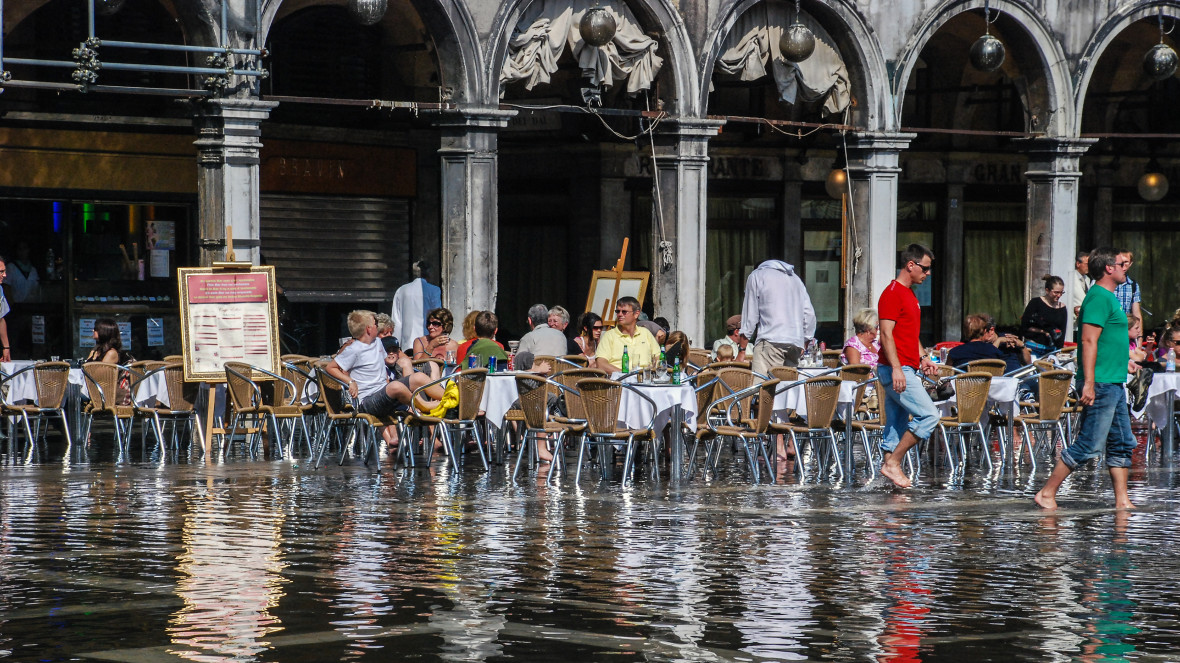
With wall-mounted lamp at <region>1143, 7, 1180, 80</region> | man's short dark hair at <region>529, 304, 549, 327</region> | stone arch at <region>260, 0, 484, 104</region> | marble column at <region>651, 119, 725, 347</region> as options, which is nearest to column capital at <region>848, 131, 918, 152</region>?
marble column at <region>651, 119, 725, 347</region>

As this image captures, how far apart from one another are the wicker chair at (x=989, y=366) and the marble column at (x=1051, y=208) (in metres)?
8.05

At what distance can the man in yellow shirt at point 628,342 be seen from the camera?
512 inches

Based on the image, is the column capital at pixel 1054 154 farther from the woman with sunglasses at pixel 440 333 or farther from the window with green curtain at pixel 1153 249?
the woman with sunglasses at pixel 440 333

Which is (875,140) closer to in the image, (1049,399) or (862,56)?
(862,56)

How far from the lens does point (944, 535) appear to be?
8.98 metres

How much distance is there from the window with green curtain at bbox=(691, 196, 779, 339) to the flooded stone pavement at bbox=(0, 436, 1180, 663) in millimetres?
12079

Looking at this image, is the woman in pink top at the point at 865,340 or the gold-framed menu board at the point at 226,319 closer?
the woman in pink top at the point at 865,340

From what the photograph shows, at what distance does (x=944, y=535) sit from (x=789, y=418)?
4057mm

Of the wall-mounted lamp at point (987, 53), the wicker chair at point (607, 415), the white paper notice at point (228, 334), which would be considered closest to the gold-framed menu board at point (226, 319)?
the white paper notice at point (228, 334)

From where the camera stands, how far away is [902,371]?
36.1ft

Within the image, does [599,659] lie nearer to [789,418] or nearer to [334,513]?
[334,513]

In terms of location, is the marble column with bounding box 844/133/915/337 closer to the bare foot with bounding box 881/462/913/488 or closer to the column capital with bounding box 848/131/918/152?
the column capital with bounding box 848/131/918/152

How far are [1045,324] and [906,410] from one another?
489cm

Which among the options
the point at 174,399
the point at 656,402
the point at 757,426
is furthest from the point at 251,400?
the point at 757,426
